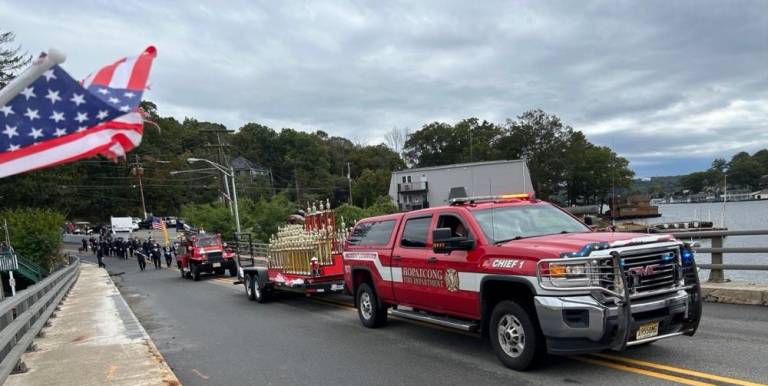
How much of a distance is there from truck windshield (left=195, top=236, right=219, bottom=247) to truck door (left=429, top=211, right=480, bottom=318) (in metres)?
19.6

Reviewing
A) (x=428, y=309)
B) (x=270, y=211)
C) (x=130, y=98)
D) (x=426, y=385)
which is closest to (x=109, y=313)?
(x=428, y=309)

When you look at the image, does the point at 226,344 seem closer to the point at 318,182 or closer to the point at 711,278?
the point at 711,278

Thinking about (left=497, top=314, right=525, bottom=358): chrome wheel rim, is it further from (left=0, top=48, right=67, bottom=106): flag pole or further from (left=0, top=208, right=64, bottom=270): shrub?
(left=0, top=208, right=64, bottom=270): shrub

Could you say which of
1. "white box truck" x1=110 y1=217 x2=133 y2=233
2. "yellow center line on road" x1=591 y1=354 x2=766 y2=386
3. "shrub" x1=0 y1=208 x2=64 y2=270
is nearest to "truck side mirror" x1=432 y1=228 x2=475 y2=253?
"yellow center line on road" x1=591 y1=354 x2=766 y2=386

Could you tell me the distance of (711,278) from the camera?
35.3ft

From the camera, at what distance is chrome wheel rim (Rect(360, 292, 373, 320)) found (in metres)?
9.48

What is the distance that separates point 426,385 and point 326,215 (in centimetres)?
729

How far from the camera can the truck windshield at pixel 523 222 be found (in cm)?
690

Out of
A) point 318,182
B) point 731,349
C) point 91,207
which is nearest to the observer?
point 731,349

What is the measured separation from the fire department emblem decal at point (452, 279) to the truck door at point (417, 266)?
13 cm

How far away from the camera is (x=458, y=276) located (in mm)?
7055

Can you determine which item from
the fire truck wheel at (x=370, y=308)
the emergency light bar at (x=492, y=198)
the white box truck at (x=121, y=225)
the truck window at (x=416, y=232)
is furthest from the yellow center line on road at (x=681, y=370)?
the white box truck at (x=121, y=225)

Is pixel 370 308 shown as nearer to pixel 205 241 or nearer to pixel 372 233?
pixel 372 233

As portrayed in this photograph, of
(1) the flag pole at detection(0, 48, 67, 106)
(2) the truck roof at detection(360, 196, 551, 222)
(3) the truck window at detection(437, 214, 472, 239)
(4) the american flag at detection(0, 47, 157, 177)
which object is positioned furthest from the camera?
(2) the truck roof at detection(360, 196, 551, 222)
